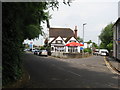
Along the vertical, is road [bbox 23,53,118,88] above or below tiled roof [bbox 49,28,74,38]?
below

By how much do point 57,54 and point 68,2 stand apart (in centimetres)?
2931

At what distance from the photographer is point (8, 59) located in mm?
8273

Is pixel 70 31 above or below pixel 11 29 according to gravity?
above

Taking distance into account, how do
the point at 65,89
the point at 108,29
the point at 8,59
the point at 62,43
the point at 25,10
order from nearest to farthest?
the point at 25,10 < the point at 65,89 < the point at 8,59 < the point at 62,43 < the point at 108,29

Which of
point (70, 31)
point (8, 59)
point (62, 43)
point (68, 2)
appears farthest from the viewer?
point (70, 31)

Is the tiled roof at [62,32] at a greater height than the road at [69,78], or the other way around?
the tiled roof at [62,32]

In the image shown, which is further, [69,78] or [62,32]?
[62,32]

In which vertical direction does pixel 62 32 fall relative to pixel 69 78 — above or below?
above

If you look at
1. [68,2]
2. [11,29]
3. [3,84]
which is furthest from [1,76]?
[68,2]

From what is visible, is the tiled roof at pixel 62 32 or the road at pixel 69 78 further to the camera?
the tiled roof at pixel 62 32

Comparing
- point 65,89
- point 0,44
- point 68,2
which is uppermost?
point 68,2

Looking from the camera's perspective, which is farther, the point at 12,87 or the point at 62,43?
the point at 62,43

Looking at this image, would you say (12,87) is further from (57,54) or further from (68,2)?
(57,54)

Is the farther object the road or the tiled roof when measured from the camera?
the tiled roof
